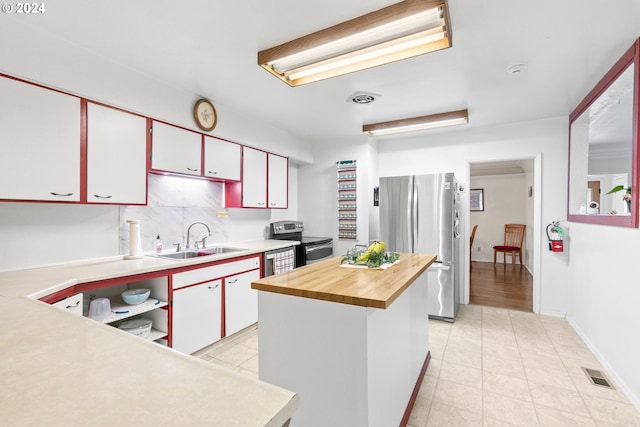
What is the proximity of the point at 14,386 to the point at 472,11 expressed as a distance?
244cm

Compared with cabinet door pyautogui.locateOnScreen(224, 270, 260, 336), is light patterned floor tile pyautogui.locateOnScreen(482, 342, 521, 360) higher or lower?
lower

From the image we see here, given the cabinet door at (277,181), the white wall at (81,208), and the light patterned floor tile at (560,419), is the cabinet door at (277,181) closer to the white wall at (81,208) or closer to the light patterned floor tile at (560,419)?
the white wall at (81,208)

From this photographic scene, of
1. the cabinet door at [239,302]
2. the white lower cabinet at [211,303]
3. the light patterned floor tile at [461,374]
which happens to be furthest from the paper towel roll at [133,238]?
the light patterned floor tile at [461,374]

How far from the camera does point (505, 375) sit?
2373 millimetres

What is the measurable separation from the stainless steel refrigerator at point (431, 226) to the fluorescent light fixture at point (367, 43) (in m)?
1.90

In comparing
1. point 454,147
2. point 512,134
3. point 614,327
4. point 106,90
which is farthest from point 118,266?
point 512,134

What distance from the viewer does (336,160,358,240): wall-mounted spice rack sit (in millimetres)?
4496

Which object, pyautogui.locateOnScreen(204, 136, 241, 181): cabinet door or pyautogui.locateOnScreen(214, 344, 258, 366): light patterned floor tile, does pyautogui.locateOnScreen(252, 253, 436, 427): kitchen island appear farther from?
pyautogui.locateOnScreen(204, 136, 241, 181): cabinet door

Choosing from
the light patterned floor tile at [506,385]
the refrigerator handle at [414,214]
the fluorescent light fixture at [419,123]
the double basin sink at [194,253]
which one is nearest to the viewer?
the light patterned floor tile at [506,385]

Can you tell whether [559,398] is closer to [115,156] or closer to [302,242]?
[302,242]

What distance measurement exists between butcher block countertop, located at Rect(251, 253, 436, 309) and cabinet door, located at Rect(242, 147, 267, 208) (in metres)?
1.80

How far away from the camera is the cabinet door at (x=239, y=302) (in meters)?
2.93

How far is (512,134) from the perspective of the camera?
389cm

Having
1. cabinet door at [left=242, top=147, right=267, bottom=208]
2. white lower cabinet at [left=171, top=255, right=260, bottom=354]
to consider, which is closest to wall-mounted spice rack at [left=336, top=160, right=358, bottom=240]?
cabinet door at [left=242, top=147, right=267, bottom=208]
